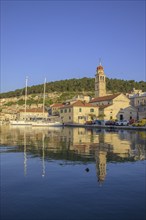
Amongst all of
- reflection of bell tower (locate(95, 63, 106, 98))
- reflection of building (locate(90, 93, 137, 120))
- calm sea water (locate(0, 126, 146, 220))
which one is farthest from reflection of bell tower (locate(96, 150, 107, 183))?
reflection of bell tower (locate(95, 63, 106, 98))

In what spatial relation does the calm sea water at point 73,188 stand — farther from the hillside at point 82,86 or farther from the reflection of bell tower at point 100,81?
the hillside at point 82,86

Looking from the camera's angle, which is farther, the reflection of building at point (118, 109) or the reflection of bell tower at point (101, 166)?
the reflection of building at point (118, 109)

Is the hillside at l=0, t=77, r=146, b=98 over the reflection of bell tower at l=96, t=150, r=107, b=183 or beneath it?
over

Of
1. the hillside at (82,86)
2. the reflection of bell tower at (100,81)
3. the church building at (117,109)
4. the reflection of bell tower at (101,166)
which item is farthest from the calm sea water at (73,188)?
the hillside at (82,86)

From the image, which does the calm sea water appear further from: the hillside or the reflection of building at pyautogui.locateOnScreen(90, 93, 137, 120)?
the hillside

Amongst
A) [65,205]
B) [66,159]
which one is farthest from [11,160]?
[65,205]

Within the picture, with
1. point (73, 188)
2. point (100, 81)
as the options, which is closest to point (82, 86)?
point (100, 81)

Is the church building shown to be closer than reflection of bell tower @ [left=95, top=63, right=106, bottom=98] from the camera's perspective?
Yes

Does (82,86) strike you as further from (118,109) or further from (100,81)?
(118,109)

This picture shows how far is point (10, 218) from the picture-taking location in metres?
8.42

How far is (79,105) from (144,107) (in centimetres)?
1853

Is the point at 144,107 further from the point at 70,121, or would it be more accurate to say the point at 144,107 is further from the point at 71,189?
the point at 71,189

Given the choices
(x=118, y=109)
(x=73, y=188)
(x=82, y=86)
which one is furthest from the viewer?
(x=82, y=86)

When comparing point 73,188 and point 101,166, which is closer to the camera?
point 73,188
